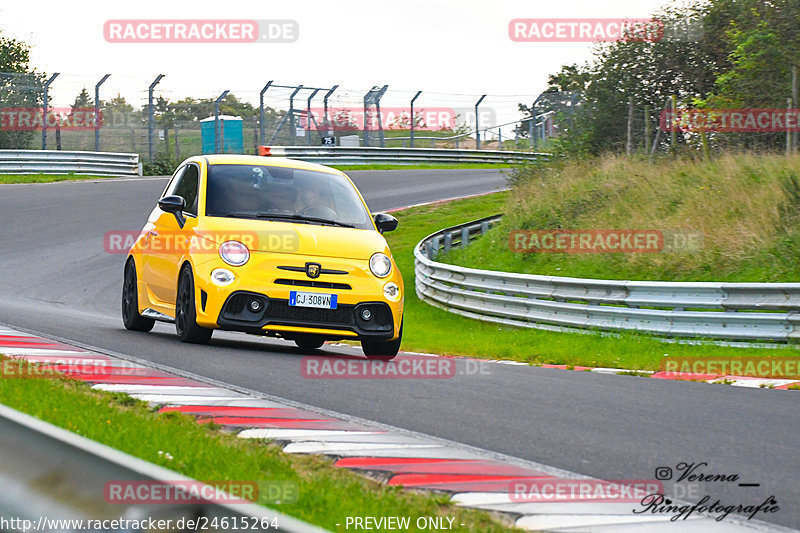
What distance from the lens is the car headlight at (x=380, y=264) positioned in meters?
9.83

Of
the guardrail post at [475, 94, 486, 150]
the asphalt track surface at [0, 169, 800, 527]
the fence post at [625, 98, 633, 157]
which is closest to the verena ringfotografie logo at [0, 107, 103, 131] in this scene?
the guardrail post at [475, 94, 486, 150]

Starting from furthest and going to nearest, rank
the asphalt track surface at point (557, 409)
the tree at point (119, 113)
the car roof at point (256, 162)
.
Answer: the tree at point (119, 113) < the car roof at point (256, 162) < the asphalt track surface at point (557, 409)

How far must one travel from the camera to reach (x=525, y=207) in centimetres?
2141

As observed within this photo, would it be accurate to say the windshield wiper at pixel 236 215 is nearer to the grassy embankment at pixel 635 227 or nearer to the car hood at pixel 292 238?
the car hood at pixel 292 238

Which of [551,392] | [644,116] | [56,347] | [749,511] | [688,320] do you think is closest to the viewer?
[749,511]

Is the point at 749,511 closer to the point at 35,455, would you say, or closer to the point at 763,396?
the point at 35,455

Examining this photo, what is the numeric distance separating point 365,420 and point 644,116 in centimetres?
2105

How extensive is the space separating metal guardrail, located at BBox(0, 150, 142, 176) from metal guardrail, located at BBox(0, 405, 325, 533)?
102ft

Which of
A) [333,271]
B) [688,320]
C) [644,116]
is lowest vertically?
[688,320]

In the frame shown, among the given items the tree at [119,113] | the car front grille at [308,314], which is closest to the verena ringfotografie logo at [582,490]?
the car front grille at [308,314]

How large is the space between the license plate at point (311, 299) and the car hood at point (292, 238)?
0.38 m

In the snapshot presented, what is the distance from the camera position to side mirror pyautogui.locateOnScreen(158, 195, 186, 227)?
405 inches

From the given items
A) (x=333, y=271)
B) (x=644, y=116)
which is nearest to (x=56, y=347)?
(x=333, y=271)

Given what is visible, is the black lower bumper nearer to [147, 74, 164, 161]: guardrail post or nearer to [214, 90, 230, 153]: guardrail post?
[147, 74, 164, 161]: guardrail post
